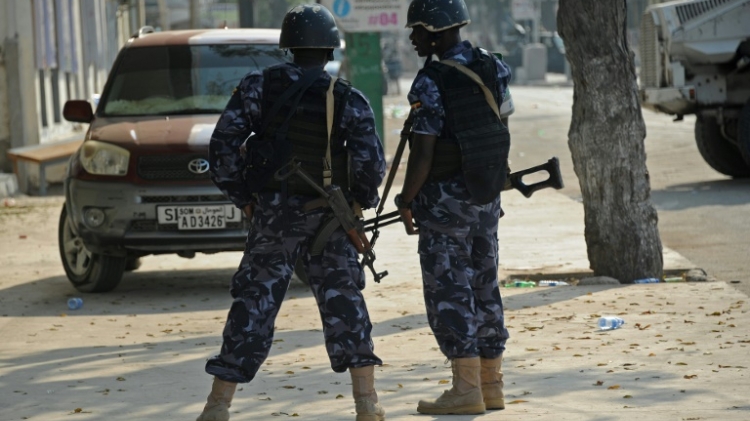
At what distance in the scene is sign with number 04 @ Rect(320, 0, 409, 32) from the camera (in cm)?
2045

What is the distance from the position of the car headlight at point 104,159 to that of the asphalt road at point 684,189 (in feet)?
13.2

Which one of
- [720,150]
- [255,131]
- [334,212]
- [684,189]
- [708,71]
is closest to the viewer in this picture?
[334,212]

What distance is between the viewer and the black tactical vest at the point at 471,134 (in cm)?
563

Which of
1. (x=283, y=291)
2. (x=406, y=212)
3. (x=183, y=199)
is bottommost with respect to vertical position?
(x=183, y=199)

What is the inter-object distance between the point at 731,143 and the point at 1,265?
8.96 m

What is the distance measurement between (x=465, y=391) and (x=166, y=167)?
13.9ft

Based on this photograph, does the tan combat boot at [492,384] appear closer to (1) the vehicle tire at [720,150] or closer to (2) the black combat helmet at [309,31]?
(2) the black combat helmet at [309,31]

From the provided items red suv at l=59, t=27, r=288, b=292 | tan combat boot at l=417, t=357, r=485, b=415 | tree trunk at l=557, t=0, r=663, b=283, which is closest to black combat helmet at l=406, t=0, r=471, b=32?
tan combat boot at l=417, t=357, r=485, b=415

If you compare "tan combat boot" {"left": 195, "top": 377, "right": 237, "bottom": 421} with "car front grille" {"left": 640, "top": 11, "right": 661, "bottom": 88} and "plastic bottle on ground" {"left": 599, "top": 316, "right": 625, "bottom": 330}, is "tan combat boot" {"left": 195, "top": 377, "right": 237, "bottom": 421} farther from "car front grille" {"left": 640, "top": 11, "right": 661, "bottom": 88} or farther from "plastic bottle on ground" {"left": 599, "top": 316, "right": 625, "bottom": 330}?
"car front grille" {"left": 640, "top": 11, "right": 661, "bottom": 88}

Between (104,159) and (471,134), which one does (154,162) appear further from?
(471,134)

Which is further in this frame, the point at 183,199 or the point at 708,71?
the point at 708,71

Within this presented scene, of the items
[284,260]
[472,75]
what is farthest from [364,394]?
[472,75]

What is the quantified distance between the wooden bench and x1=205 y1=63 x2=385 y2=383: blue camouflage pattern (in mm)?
12330

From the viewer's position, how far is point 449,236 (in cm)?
577
